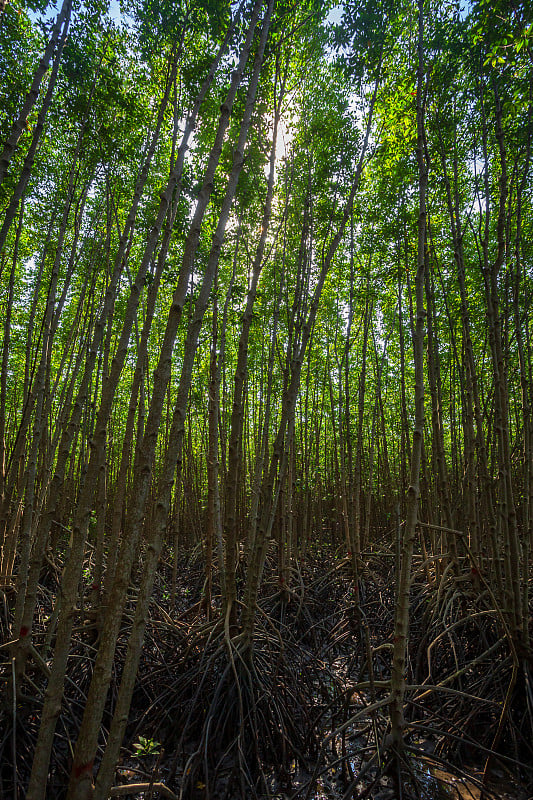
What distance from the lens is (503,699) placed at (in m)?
3.12

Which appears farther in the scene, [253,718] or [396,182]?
[396,182]

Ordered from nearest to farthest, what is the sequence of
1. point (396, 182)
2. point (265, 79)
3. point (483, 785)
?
point (483, 785) < point (265, 79) < point (396, 182)

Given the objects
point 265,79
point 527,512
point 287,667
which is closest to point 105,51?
point 265,79

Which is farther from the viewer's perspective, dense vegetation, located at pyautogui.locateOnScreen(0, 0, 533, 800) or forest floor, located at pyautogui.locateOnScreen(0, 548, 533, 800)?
forest floor, located at pyautogui.locateOnScreen(0, 548, 533, 800)

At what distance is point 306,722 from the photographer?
3.16 m

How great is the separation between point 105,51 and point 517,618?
19.3 feet

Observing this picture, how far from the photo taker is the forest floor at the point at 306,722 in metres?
2.52

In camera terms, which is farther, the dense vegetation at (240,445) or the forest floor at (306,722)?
the forest floor at (306,722)

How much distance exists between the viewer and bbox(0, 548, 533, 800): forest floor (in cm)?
252

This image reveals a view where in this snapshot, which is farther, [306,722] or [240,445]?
[240,445]

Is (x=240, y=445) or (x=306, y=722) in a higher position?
(x=240, y=445)

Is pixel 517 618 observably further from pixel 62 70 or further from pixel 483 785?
pixel 62 70

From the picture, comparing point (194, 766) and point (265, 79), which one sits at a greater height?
point (265, 79)

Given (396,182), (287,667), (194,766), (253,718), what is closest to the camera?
(194,766)
